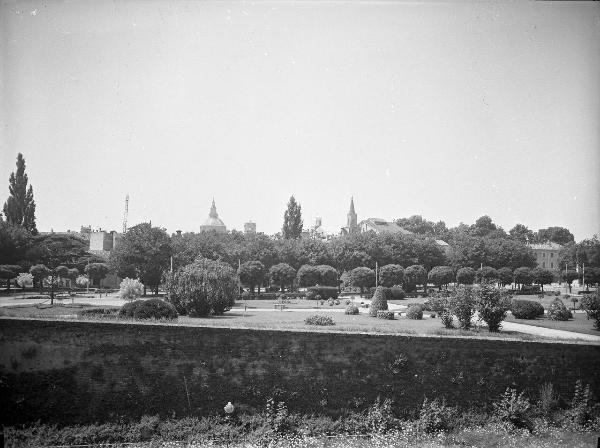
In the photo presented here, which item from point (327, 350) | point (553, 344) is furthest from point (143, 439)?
point (553, 344)

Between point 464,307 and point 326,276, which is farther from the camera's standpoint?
point 326,276

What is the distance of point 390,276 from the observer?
152ft

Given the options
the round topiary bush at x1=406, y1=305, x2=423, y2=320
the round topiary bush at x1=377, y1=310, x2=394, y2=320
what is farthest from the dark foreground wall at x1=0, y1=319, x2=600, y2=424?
the round topiary bush at x1=377, y1=310, x2=394, y2=320

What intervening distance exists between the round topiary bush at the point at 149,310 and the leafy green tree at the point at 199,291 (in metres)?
5.84

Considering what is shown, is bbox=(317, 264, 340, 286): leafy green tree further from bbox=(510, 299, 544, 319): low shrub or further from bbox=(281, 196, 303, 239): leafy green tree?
bbox=(281, 196, 303, 239): leafy green tree

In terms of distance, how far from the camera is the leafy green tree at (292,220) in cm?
7444

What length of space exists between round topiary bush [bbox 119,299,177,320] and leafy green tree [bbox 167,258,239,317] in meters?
5.84

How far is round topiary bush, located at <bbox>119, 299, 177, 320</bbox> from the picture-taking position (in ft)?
59.7

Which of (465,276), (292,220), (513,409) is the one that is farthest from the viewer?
(292,220)

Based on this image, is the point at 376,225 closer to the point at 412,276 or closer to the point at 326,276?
the point at 412,276

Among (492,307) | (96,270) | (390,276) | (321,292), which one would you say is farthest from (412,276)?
(96,270)

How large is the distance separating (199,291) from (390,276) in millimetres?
26599

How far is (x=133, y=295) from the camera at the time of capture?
2917 cm

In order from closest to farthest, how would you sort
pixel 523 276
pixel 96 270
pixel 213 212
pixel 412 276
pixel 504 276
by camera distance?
pixel 412 276
pixel 96 270
pixel 504 276
pixel 523 276
pixel 213 212
